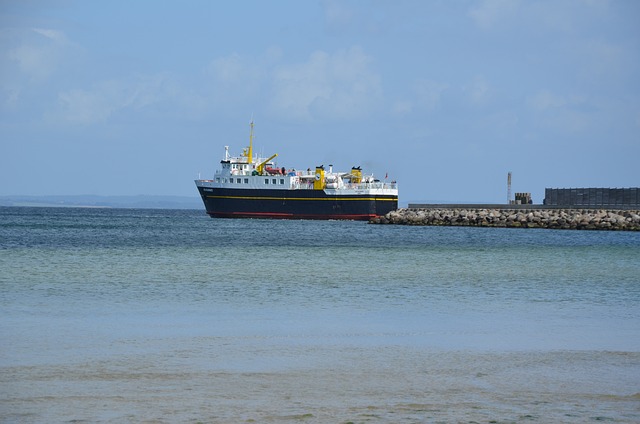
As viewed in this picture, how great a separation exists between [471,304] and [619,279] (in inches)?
325

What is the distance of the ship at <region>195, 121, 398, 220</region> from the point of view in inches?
3260

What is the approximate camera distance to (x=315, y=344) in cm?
1335

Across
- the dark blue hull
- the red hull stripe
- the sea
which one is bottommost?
the sea

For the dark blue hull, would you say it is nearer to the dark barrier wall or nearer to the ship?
the ship

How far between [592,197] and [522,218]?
1057 cm

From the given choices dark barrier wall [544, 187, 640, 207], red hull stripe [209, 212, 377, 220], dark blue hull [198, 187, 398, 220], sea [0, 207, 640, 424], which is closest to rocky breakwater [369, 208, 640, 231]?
dark blue hull [198, 187, 398, 220]

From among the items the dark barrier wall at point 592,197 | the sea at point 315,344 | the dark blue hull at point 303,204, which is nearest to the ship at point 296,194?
the dark blue hull at point 303,204

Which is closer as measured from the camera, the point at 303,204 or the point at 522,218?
the point at 522,218

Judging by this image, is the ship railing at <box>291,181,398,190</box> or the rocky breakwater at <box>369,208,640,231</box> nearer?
the rocky breakwater at <box>369,208,640,231</box>

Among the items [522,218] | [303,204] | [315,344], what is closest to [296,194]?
[303,204]

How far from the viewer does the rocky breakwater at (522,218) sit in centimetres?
6328

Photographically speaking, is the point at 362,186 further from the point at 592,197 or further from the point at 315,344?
the point at 315,344

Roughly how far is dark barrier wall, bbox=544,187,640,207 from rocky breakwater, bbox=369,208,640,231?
776 cm

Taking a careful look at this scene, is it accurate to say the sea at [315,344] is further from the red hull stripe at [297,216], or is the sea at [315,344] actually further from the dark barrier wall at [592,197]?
the red hull stripe at [297,216]
